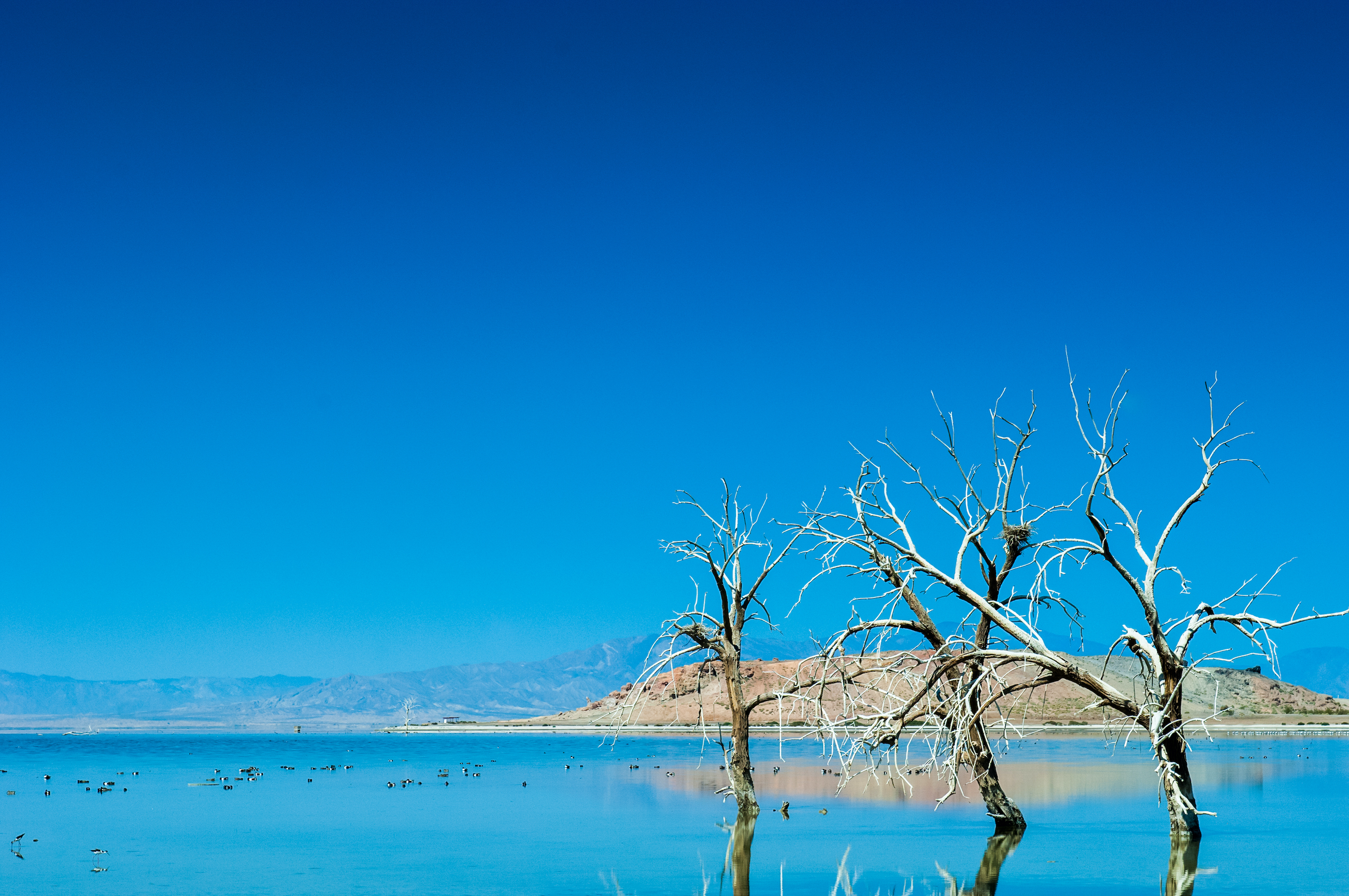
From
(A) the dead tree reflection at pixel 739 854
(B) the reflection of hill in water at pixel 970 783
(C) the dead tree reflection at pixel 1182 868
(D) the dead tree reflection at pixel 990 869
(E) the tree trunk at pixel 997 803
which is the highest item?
(E) the tree trunk at pixel 997 803

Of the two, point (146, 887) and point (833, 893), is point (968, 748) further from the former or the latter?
point (146, 887)

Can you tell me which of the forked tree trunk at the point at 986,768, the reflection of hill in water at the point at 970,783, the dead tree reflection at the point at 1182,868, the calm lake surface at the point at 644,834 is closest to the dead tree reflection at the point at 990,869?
the calm lake surface at the point at 644,834

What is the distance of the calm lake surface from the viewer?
19000mm

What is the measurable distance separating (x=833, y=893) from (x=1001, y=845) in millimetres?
5668

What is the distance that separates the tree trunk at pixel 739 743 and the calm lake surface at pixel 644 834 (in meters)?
0.52

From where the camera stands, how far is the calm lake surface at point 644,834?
1900cm

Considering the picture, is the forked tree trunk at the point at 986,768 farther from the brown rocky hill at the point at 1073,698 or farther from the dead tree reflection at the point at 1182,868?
the brown rocky hill at the point at 1073,698

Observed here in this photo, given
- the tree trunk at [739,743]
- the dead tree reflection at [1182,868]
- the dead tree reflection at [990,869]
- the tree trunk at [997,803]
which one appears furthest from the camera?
the tree trunk at [739,743]

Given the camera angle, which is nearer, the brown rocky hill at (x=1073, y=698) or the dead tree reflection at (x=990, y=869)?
the dead tree reflection at (x=990, y=869)

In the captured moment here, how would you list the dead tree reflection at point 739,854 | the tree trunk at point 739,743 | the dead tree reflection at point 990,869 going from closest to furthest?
the dead tree reflection at point 990,869 < the dead tree reflection at point 739,854 < the tree trunk at point 739,743

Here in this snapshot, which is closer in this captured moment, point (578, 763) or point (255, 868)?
point (255, 868)

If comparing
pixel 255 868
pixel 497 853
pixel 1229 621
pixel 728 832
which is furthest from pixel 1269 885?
pixel 255 868

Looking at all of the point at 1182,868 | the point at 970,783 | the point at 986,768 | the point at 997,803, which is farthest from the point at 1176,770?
the point at 970,783

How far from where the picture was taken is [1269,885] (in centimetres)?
1791
